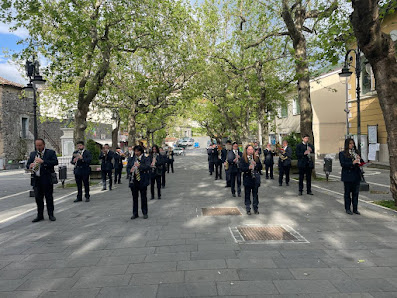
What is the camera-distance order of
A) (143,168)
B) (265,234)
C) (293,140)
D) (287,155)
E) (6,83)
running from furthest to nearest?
(6,83) < (293,140) < (287,155) < (143,168) < (265,234)

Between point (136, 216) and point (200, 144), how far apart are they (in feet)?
324

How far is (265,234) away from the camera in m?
5.77

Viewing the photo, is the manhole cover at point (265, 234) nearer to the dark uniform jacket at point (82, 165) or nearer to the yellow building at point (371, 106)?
the dark uniform jacket at point (82, 165)

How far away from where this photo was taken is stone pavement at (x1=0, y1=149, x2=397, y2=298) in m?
3.61

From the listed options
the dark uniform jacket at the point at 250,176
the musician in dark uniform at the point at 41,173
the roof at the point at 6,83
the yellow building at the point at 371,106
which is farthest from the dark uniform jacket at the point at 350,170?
the roof at the point at 6,83

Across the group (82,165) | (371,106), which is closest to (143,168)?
(82,165)

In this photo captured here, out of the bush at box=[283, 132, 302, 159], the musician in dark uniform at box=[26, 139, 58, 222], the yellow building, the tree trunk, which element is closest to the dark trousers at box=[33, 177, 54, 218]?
the musician in dark uniform at box=[26, 139, 58, 222]

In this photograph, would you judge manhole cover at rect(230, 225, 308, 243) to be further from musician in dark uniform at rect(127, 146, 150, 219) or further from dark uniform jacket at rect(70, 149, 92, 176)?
dark uniform jacket at rect(70, 149, 92, 176)

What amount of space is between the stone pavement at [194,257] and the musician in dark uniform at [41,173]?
0.53 meters

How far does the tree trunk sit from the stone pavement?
1968 mm

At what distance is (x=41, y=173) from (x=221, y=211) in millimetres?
4572

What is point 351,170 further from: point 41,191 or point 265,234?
point 41,191

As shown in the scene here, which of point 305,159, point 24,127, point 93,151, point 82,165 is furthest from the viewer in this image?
point 24,127

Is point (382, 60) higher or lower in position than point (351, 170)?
higher
